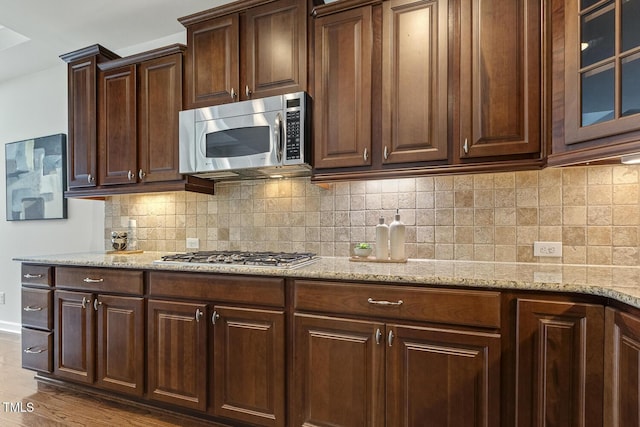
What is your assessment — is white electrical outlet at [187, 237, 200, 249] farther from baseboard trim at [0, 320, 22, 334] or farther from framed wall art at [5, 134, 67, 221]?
baseboard trim at [0, 320, 22, 334]

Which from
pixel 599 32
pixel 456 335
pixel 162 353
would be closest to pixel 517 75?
pixel 599 32

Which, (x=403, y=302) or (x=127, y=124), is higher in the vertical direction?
(x=127, y=124)

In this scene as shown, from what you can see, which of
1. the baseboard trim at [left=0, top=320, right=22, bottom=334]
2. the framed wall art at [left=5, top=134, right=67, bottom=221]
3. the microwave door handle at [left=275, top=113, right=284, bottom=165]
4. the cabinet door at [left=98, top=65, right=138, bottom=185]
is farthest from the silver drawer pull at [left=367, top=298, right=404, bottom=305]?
the baseboard trim at [left=0, top=320, right=22, bottom=334]

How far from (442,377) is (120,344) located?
1.83 metres

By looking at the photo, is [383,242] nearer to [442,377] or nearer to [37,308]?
[442,377]

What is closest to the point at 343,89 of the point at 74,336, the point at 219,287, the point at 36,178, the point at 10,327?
the point at 219,287

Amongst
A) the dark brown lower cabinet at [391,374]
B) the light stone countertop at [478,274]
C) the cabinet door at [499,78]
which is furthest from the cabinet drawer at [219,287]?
the cabinet door at [499,78]

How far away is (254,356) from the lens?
1.68m

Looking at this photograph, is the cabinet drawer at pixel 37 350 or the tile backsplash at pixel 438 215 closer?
the tile backsplash at pixel 438 215

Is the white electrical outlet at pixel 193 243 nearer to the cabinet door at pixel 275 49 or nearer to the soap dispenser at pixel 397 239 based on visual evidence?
the cabinet door at pixel 275 49

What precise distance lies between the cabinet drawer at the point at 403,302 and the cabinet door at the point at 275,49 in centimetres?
117

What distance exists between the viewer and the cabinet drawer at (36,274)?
7.33 ft

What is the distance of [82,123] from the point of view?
99.7 inches

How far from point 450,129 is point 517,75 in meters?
0.37
